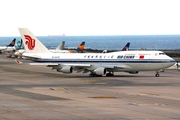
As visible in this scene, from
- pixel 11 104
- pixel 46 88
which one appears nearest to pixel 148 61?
pixel 46 88

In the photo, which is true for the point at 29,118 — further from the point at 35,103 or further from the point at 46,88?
the point at 46,88

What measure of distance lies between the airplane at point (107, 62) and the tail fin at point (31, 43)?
3.99 ft

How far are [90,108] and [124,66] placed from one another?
2937cm

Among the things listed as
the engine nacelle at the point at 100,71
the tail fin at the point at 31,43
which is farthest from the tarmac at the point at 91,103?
the tail fin at the point at 31,43

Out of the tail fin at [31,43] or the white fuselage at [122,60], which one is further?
the tail fin at [31,43]

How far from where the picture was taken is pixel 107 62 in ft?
189

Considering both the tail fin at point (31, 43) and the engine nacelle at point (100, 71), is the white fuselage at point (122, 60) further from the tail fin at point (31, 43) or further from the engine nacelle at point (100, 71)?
the tail fin at point (31, 43)

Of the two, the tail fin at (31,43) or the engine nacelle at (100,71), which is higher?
the tail fin at (31,43)

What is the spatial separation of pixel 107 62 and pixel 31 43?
31.0ft

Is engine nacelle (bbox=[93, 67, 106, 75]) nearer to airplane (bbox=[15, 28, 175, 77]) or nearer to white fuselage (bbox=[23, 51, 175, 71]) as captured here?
airplane (bbox=[15, 28, 175, 77])

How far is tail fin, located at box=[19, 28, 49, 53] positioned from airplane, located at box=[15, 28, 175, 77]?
1217 millimetres

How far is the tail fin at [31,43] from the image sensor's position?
60969 mm

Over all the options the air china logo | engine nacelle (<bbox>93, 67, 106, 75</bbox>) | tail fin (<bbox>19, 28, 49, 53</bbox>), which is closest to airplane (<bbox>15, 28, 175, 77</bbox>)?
engine nacelle (<bbox>93, 67, 106, 75</bbox>)

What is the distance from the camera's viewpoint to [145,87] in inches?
1706
